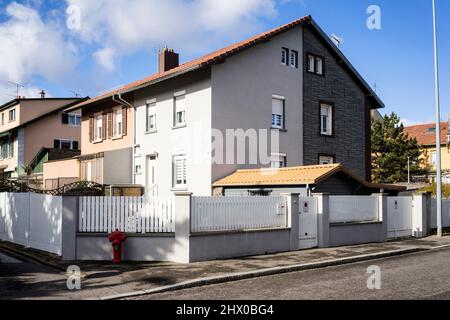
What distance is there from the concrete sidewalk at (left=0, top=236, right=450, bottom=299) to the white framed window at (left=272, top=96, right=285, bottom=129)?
8601mm

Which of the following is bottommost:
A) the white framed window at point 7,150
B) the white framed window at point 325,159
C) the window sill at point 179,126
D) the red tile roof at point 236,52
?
the white framed window at point 325,159

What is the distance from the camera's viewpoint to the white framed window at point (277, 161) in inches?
813

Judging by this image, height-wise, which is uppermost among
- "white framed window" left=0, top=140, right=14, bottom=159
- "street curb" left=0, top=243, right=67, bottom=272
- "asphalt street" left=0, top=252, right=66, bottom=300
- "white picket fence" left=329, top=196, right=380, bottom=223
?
"white framed window" left=0, top=140, right=14, bottom=159

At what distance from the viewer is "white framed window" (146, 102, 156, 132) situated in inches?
863

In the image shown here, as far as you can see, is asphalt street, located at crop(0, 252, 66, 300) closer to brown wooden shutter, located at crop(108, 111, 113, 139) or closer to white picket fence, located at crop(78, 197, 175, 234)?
white picket fence, located at crop(78, 197, 175, 234)

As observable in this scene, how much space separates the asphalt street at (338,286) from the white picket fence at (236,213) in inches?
99.2

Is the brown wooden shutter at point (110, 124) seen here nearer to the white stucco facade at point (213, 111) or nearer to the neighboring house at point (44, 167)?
the white stucco facade at point (213, 111)

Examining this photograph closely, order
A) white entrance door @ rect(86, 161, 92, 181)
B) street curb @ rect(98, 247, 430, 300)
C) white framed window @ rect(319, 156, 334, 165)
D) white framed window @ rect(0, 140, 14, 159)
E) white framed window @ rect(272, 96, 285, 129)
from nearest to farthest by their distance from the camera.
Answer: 1. street curb @ rect(98, 247, 430, 300)
2. white framed window @ rect(272, 96, 285, 129)
3. white framed window @ rect(319, 156, 334, 165)
4. white entrance door @ rect(86, 161, 92, 181)
5. white framed window @ rect(0, 140, 14, 159)

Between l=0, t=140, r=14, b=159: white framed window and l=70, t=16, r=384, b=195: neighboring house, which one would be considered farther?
l=0, t=140, r=14, b=159: white framed window

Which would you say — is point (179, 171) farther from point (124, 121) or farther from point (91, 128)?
point (91, 128)

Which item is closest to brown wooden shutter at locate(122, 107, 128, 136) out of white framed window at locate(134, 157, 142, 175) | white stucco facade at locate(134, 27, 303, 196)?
white stucco facade at locate(134, 27, 303, 196)

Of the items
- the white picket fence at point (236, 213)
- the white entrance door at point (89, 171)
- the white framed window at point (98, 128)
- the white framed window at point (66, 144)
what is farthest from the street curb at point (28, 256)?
the white framed window at point (66, 144)

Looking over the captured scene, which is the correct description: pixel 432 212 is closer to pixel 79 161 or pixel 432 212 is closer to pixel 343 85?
pixel 343 85

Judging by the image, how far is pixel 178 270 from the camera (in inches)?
401
